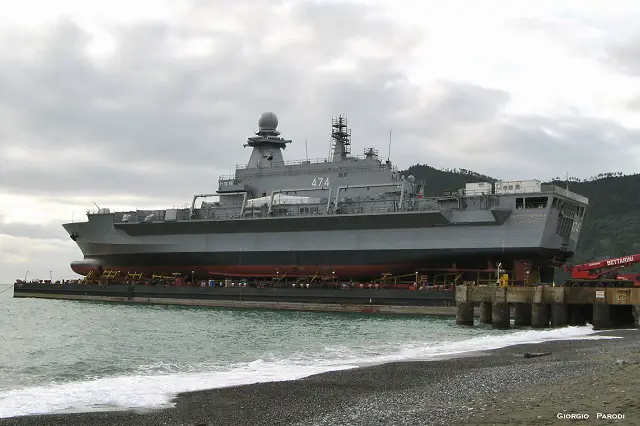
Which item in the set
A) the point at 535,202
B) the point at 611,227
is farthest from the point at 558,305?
the point at 611,227

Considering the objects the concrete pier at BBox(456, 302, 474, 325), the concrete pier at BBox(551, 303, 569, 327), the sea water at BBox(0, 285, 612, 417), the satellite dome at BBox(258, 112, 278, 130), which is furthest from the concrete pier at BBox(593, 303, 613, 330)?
the satellite dome at BBox(258, 112, 278, 130)

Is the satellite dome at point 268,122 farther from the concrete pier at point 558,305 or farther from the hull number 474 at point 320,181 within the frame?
the concrete pier at point 558,305

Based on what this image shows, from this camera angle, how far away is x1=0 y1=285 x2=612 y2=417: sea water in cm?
1680

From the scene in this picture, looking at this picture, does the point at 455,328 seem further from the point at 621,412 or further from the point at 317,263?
the point at 621,412

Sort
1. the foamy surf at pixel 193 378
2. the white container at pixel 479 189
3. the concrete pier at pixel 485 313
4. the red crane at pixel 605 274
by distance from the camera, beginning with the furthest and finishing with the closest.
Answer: the white container at pixel 479 189, the concrete pier at pixel 485 313, the red crane at pixel 605 274, the foamy surf at pixel 193 378

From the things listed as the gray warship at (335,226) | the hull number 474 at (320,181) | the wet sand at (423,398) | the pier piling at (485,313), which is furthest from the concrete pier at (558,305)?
the hull number 474 at (320,181)

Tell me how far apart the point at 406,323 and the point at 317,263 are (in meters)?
17.4

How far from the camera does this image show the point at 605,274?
37094 mm

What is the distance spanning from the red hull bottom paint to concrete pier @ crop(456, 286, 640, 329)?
48.5ft

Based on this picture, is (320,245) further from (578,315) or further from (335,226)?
(578,315)

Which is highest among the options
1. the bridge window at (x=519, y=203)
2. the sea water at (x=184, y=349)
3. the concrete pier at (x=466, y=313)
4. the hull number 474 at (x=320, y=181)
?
the hull number 474 at (x=320, y=181)

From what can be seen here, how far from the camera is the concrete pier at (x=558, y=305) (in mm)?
32969

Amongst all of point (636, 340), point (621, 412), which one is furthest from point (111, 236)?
point (621, 412)

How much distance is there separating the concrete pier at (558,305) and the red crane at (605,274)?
4.34 ft
